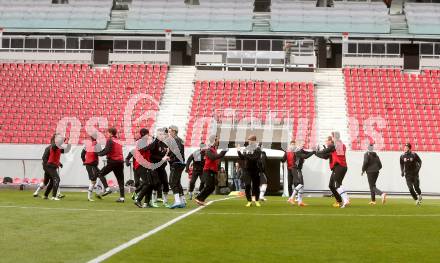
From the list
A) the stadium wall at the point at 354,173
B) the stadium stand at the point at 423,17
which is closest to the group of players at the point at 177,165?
the stadium wall at the point at 354,173

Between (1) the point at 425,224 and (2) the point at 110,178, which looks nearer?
(1) the point at 425,224

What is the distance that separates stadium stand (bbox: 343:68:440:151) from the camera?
41.9 metres

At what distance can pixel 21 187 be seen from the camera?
119 feet

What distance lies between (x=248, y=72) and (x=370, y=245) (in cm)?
3850

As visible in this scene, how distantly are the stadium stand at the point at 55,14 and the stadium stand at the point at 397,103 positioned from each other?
18742mm

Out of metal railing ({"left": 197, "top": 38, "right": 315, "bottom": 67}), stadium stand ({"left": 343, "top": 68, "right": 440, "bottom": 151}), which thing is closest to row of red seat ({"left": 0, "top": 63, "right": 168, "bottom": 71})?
metal railing ({"left": 197, "top": 38, "right": 315, "bottom": 67})

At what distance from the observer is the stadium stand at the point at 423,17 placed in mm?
51469

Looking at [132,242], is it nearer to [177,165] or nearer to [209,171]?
[177,165]

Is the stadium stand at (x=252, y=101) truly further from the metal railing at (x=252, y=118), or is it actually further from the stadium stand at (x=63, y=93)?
the stadium stand at (x=63, y=93)

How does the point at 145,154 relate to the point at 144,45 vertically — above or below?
below

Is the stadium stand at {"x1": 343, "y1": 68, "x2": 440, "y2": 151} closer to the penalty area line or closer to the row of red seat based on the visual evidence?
the row of red seat

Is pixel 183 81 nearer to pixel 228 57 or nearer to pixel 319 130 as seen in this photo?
pixel 228 57

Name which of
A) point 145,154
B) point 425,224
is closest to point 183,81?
point 145,154

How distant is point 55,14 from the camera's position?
177 feet
